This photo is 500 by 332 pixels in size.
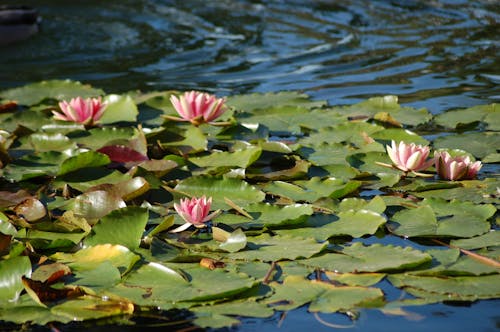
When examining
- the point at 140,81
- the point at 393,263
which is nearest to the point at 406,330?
the point at 393,263

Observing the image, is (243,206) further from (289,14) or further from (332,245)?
(289,14)

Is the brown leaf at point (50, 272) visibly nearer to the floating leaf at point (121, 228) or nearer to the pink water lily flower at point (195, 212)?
the floating leaf at point (121, 228)

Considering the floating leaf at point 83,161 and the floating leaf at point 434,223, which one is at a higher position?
the floating leaf at point 434,223

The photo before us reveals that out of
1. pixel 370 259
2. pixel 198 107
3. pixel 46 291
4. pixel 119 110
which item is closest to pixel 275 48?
pixel 119 110


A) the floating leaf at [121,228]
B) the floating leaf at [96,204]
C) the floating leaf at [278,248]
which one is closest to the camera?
the floating leaf at [278,248]

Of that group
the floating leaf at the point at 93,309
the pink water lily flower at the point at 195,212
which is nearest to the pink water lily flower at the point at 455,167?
the pink water lily flower at the point at 195,212

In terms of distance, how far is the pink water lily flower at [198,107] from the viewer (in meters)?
3.12

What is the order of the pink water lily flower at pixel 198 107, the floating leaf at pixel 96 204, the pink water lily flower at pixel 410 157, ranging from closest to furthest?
1. the floating leaf at pixel 96 204
2. the pink water lily flower at pixel 410 157
3. the pink water lily flower at pixel 198 107

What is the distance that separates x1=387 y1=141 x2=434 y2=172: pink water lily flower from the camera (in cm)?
259

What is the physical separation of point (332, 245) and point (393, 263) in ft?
0.79

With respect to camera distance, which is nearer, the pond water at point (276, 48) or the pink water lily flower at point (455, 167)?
the pink water lily flower at point (455, 167)

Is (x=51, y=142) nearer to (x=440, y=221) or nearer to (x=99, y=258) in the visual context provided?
(x=99, y=258)

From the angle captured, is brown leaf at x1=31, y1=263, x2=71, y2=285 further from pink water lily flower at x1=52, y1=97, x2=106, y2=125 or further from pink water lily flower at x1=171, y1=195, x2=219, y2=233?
pink water lily flower at x1=52, y1=97, x2=106, y2=125

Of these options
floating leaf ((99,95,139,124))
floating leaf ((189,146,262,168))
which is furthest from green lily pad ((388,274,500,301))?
floating leaf ((99,95,139,124))
